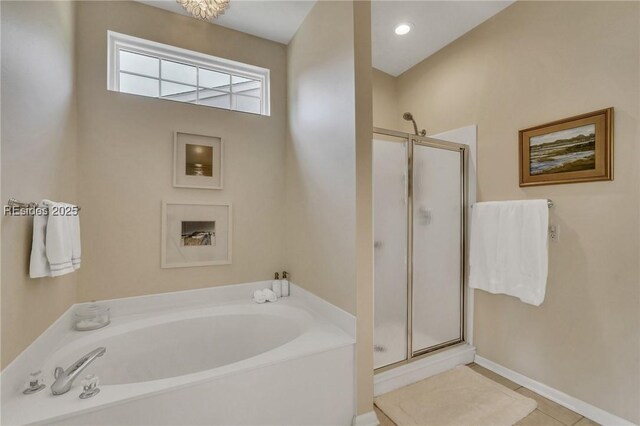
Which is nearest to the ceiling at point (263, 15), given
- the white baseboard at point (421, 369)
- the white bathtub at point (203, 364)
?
the white bathtub at point (203, 364)

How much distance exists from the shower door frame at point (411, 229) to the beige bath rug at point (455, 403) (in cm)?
19

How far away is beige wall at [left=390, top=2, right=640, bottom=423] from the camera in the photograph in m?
1.51

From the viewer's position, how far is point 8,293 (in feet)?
3.70

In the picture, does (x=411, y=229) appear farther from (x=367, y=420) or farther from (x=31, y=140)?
(x=31, y=140)

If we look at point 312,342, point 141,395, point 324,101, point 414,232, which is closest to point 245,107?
point 324,101

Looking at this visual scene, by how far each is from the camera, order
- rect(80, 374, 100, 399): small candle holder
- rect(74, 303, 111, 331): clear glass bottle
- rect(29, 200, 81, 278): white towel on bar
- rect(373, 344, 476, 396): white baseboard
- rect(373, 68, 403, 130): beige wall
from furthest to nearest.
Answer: rect(373, 68, 403, 130): beige wall
rect(373, 344, 476, 396): white baseboard
rect(74, 303, 111, 331): clear glass bottle
rect(29, 200, 81, 278): white towel on bar
rect(80, 374, 100, 399): small candle holder

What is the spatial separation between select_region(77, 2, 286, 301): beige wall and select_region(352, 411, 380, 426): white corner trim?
51.8 inches

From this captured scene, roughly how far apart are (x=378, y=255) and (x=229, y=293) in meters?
1.32

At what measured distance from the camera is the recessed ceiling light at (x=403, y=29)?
7.62 feet

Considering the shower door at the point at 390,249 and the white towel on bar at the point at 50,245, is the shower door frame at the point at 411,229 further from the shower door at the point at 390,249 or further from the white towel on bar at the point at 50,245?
the white towel on bar at the point at 50,245

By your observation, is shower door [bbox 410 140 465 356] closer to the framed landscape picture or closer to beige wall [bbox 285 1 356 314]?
the framed landscape picture

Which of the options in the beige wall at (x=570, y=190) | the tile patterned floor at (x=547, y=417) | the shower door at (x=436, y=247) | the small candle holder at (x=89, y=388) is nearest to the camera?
the small candle holder at (x=89, y=388)

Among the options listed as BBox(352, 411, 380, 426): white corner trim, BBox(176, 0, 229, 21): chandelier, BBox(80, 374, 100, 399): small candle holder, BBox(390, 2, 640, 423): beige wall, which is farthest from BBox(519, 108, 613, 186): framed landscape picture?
BBox(80, 374, 100, 399): small candle holder

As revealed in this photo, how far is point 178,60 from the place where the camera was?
7.47 feet
